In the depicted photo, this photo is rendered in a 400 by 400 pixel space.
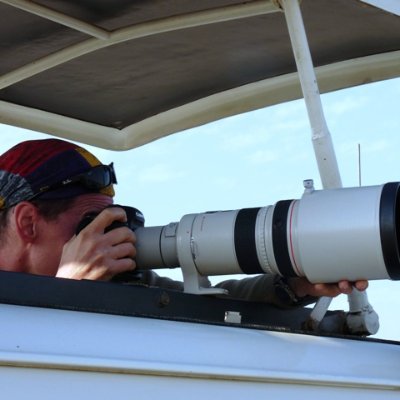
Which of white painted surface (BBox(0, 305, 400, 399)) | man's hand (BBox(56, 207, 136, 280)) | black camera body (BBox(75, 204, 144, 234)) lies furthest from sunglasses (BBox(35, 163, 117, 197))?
white painted surface (BBox(0, 305, 400, 399))

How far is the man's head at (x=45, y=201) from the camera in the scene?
2305 millimetres

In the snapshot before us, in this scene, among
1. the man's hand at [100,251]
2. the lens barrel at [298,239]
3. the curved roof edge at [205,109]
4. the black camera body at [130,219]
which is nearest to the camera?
the lens barrel at [298,239]

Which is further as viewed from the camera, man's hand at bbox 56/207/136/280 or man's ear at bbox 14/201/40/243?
man's ear at bbox 14/201/40/243

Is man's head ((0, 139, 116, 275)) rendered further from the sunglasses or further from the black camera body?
the black camera body

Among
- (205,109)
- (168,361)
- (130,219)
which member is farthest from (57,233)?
(168,361)

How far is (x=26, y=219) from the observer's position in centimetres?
232

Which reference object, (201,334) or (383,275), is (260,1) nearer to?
(383,275)

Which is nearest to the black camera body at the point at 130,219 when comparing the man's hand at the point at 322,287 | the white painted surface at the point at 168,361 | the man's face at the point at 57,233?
the man's face at the point at 57,233

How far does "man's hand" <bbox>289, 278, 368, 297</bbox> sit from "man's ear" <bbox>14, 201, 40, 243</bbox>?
602 millimetres

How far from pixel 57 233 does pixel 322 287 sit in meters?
0.67

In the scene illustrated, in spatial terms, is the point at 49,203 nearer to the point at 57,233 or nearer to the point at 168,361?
the point at 57,233

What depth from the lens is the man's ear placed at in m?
2.32

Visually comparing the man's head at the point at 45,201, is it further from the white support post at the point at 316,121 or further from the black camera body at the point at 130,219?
the white support post at the point at 316,121

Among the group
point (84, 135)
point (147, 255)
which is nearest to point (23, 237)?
point (147, 255)
